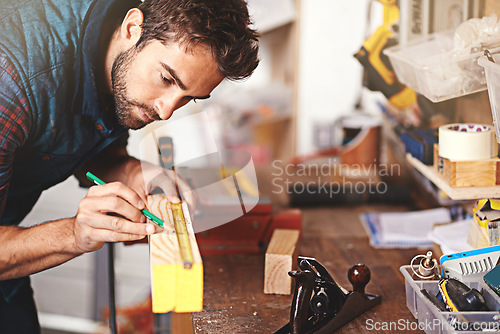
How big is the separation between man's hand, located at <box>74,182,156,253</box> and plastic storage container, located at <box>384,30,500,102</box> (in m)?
0.73

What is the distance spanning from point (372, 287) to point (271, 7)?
6.91 feet

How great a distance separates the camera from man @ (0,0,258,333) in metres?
1.19

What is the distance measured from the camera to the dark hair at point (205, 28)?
129 centimetres

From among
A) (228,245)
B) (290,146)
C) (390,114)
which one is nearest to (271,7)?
(290,146)

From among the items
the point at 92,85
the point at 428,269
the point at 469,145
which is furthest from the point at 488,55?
the point at 92,85

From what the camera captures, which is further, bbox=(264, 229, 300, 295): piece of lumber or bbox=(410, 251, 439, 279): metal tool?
bbox=(264, 229, 300, 295): piece of lumber

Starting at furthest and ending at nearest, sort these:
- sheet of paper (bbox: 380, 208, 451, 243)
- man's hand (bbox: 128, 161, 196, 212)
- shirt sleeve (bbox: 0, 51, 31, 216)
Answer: sheet of paper (bbox: 380, 208, 451, 243) → man's hand (bbox: 128, 161, 196, 212) → shirt sleeve (bbox: 0, 51, 31, 216)

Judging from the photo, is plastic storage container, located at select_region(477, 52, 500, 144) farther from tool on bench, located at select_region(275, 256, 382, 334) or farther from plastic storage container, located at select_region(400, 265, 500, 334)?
tool on bench, located at select_region(275, 256, 382, 334)

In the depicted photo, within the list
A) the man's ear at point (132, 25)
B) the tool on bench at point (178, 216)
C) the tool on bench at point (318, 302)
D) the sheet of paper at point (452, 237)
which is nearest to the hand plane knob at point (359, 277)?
the tool on bench at point (318, 302)

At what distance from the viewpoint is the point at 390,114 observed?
2248 millimetres

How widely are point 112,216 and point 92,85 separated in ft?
1.52

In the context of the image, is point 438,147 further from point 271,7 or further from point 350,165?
point 271,7

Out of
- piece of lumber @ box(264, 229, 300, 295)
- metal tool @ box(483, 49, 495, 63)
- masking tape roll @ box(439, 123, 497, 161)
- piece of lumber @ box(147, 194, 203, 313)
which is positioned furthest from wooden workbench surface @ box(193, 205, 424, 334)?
metal tool @ box(483, 49, 495, 63)

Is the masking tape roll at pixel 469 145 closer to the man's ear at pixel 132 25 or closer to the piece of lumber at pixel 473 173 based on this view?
the piece of lumber at pixel 473 173
